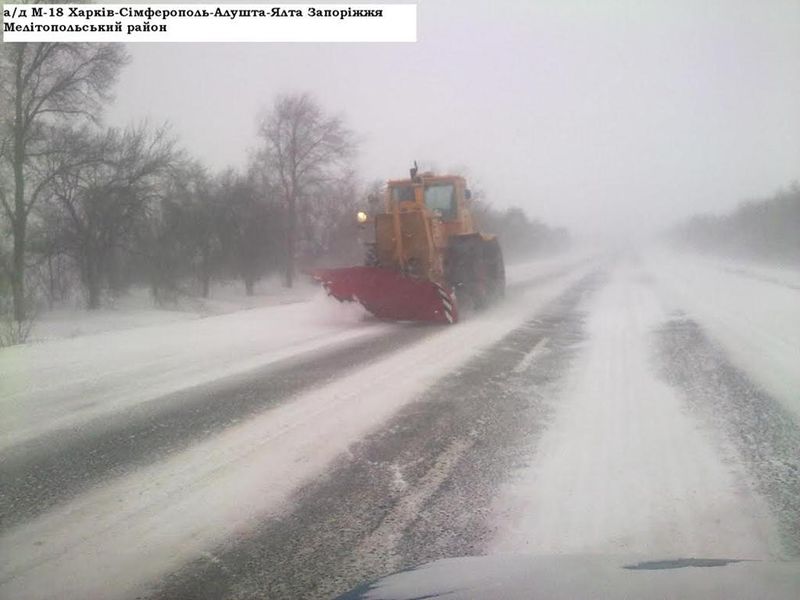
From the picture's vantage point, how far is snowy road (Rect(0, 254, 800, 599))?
3166mm

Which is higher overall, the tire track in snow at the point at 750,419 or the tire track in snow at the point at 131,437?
the tire track in snow at the point at 131,437

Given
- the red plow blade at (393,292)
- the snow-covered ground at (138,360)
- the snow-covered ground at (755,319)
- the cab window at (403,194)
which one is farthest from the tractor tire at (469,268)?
the snow-covered ground at (755,319)

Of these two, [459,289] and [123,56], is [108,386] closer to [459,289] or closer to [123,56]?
[459,289]

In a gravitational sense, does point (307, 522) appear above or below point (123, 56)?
below

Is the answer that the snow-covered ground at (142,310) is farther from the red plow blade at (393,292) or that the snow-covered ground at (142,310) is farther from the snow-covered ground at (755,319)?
the snow-covered ground at (755,319)

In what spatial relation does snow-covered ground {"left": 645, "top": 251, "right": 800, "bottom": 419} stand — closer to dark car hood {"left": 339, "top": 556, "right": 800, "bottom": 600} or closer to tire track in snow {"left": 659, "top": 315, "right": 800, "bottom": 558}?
tire track in snow {"left": 659, "top": 315, "right": 800, "bottom": 558}

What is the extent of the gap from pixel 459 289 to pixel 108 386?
9.03 meters

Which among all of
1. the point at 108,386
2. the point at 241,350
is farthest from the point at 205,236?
the point at 108,386

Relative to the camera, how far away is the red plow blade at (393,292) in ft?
38.7

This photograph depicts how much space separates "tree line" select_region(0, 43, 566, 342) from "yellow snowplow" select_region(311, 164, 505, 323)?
5476 mm

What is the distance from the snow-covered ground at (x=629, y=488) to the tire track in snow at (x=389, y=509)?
23cm

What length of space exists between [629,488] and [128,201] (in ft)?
67.1

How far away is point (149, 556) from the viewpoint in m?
3.18

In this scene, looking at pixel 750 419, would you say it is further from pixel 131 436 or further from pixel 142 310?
pixel 142 310
